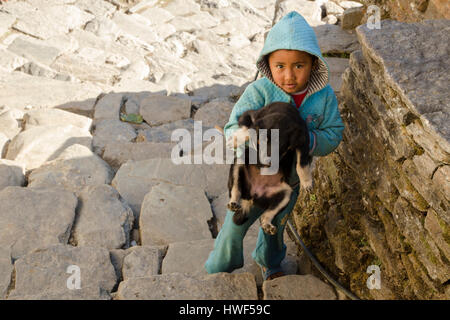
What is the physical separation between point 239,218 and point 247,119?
621mm

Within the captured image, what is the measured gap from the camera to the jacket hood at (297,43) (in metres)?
2.07

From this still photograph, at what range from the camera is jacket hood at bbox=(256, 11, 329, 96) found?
2068 mm

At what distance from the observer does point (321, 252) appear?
300cm

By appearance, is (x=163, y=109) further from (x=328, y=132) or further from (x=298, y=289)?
(x=328, y=132)

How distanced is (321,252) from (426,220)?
108cm

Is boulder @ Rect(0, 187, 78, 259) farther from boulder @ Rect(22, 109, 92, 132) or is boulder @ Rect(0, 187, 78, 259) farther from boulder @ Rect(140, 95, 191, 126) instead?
boulder @ Rect(140, 95, 191, 126)

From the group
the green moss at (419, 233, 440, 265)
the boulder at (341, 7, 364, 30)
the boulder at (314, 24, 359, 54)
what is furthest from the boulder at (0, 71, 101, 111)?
the green moss at (419, 233, 440, 265)

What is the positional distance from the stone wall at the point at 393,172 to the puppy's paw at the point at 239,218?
0.71 metres

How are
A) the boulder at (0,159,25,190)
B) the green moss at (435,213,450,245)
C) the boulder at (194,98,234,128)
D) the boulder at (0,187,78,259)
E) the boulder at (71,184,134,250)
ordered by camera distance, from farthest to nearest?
the boulder at (194,98,234,128) < the boulder at (0,159,25,190) < the boulder at (71,184,134,250) < the boulder at (0,187,78,259) < the green moss at (435,213,450,245)

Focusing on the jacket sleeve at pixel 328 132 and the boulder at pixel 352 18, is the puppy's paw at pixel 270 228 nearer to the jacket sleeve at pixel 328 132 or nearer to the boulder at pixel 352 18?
the jacket sleeve at pixel 328 132

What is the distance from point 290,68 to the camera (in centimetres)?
216

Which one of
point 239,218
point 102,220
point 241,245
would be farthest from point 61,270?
point 239,218

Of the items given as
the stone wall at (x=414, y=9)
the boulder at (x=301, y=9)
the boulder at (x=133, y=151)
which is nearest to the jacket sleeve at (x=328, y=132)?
the stone wall at (x=414, y=9)
